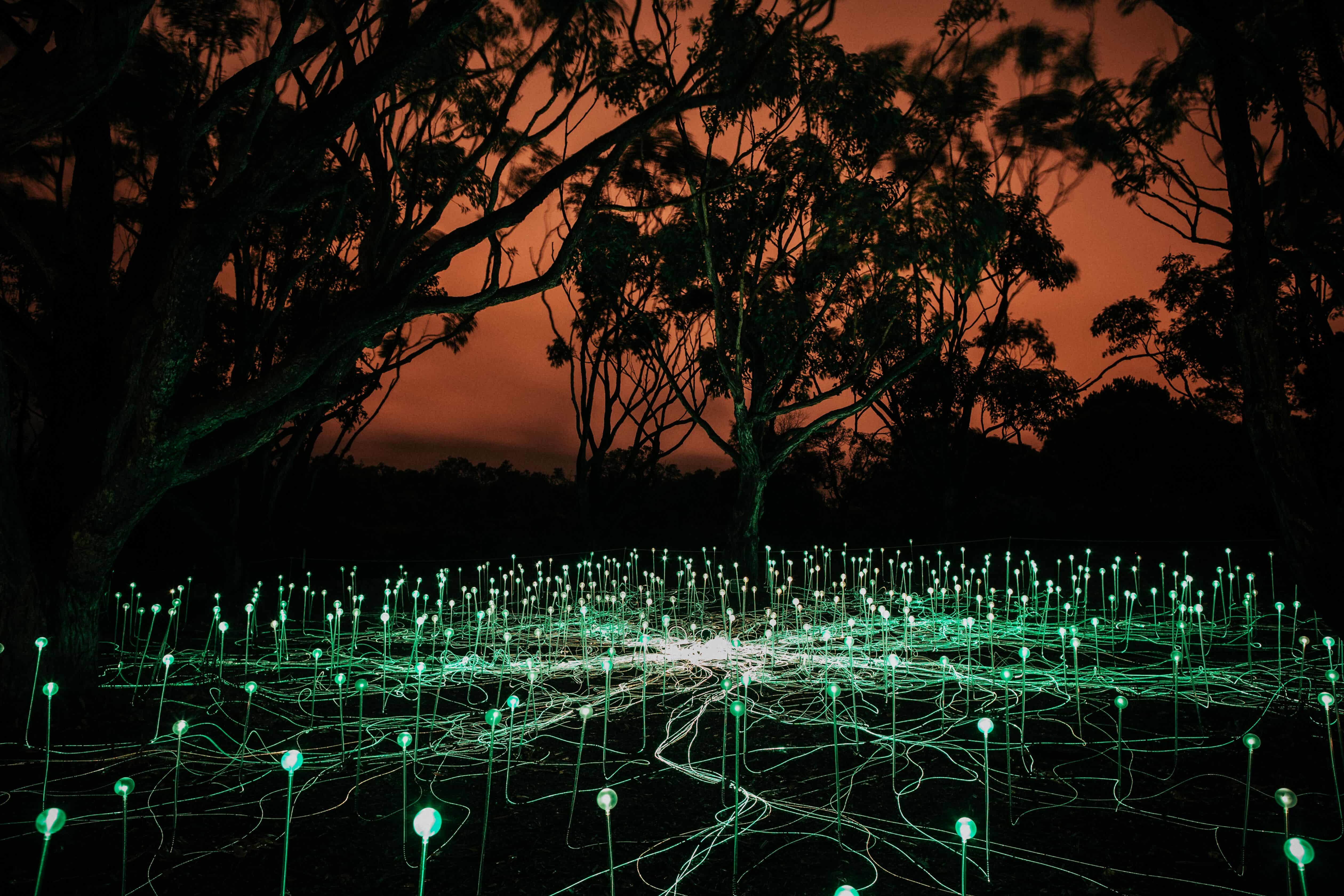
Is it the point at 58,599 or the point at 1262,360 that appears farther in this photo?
the point at 58,599

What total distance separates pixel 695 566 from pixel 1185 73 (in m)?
12.1

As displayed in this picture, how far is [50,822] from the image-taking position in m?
2.23

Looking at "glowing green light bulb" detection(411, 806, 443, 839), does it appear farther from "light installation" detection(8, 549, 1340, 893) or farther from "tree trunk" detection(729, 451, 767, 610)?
"tree trunk" detection(729, 451, 767, 610)

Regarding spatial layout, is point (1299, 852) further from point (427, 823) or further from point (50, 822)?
point (50, 822)

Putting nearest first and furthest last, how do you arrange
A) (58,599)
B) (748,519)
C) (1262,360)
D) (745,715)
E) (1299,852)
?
(1299,852) → (1262,360) → (58,599) → (745,715) → (748,519)

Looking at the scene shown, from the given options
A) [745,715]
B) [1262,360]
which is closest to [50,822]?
[745,715]

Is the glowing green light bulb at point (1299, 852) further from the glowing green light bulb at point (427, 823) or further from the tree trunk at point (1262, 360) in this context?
the tree trunk at point (1262, 360)

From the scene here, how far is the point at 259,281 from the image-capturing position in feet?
37.3

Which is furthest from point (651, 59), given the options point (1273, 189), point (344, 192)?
point (1273, 189)

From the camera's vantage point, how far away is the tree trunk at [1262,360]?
4.64 meters

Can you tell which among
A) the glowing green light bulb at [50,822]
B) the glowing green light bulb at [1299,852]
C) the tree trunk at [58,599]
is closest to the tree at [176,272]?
the tree trunk at [58,599]

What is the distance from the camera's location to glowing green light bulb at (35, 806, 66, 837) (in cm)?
221

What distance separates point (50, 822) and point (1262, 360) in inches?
253

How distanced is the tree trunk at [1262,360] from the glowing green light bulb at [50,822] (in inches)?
239
